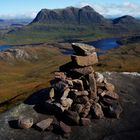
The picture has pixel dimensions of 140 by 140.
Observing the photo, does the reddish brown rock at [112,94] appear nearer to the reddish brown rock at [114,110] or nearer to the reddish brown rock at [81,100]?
the reddish brown rock at [114,110]

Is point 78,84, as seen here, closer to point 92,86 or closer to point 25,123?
point 92,86

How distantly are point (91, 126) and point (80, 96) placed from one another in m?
4.40

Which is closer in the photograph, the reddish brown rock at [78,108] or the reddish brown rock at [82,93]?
the reddish brown rock at [78,108]

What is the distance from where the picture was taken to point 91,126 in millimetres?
43219

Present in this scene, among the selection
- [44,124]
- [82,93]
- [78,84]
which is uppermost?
[78,84]

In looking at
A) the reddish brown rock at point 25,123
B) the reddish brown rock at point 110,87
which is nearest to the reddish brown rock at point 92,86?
the reddish brown rock at point 110,87

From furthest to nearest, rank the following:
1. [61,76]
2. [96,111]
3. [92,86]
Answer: [61,76]
[92,86]
[96,111]

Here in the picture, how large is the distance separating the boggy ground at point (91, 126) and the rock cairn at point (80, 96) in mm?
906

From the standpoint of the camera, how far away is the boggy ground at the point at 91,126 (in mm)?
41500

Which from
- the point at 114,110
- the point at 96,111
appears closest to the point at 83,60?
the point at 96,111

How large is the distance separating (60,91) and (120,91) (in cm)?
1061

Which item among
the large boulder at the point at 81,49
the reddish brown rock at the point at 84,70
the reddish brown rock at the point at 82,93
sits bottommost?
the reddish brown rock at the point at 82,93

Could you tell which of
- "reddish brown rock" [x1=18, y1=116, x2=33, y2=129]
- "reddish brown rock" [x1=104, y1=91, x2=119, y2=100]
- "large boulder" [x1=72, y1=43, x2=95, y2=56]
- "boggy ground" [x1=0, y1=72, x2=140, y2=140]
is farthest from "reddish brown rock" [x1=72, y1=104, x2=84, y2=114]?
"large boulder" [x1=72, y1=43, x2=95, y2=56]

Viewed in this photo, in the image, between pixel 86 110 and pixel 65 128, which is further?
pixel 86 110
